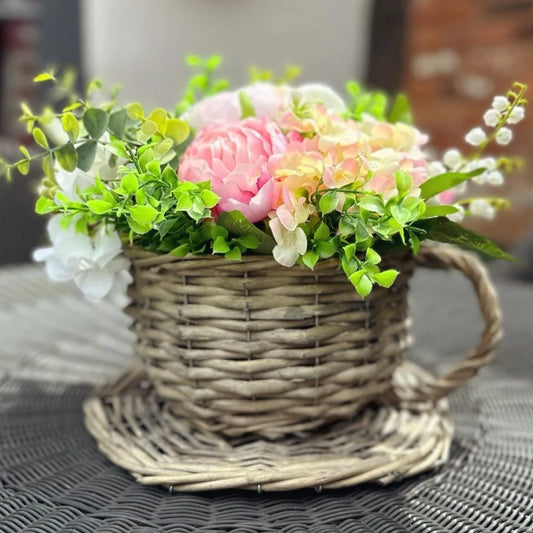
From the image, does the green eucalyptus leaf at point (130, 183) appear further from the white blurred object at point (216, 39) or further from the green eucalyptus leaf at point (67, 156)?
the white blurred object at point (216, 39)

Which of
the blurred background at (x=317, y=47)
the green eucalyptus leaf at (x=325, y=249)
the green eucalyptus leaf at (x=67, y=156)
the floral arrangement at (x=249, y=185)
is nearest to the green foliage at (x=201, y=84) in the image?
the floral arrangement at (x=249, y=185)

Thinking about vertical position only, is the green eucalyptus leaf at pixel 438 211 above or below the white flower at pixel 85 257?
above

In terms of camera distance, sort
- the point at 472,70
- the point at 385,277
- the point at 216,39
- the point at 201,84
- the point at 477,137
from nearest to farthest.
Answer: the point at 385,277
the point at 477,137
the point at 201,84
the point at 472,70
the point at 216,39

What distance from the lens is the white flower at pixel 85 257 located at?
2.13ft

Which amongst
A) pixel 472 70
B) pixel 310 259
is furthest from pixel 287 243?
pixel 472 70

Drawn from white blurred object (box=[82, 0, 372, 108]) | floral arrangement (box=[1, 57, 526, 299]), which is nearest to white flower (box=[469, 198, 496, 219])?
floral arrangement (box=[1, 57, 526, 299])

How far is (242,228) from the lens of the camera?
59cm

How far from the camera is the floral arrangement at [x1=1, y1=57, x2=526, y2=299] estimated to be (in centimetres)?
57

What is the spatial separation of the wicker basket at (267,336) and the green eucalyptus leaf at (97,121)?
12 cm

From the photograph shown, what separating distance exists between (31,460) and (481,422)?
0.52 meters

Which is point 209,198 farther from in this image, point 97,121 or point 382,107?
point 382,107

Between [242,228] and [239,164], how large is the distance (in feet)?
0.19

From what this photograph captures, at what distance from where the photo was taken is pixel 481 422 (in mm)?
803

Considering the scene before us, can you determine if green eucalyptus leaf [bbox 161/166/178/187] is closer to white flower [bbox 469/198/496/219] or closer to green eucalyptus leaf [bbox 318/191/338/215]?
green eucalyptus leaf [bbox 318/191/338/215]
